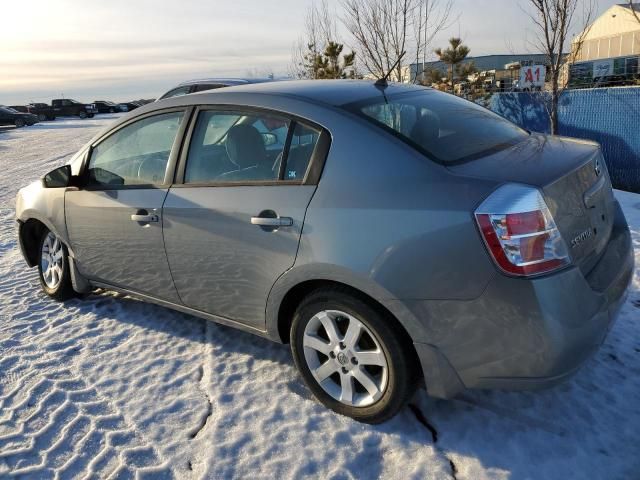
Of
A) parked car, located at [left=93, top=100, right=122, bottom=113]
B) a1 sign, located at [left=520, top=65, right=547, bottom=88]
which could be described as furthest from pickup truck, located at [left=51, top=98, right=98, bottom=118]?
a1 sign, located at [left=520, top=65, right=547, bottom=88]

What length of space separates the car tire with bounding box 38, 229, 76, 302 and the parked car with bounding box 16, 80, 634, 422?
89 centimetres

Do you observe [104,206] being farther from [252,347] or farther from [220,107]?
[252,347]

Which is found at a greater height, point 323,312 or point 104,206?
point 104,206

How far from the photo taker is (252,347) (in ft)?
11.7

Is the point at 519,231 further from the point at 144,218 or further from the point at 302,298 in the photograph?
the point at 144,218

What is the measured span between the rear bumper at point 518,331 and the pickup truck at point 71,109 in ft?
160

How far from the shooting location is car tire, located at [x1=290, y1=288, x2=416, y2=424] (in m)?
2.49

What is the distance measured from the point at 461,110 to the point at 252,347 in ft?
6.41

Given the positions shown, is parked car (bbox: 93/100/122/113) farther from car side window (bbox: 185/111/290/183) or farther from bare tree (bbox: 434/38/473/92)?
car side window (bbox: 185/111/290/183)

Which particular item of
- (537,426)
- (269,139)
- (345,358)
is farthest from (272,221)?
(537,426)

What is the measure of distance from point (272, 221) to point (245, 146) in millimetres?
609

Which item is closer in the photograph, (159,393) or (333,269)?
(333,269)

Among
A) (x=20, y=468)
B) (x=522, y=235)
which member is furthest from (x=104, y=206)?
(x=522, y=235)

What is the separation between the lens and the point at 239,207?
2.87 meters
